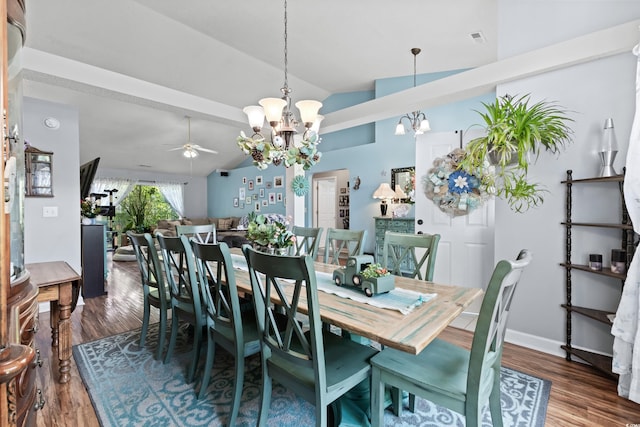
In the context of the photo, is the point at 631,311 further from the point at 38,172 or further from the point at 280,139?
the point at 38,172

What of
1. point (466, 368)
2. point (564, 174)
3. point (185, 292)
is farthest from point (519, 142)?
point (185, 292)

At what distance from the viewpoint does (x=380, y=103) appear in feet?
12.4

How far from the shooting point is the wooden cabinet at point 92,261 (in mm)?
4012

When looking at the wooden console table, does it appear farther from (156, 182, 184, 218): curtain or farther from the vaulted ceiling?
(156, 182, 184, 218): curtain

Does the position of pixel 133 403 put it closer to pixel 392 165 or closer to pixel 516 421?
pixel 516 421

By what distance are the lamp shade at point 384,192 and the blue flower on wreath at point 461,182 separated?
2.39 m

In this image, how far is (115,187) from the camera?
29.6 feet

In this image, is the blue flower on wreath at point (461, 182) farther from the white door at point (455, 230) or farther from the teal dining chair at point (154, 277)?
the teal dining chair at point (154, 277)

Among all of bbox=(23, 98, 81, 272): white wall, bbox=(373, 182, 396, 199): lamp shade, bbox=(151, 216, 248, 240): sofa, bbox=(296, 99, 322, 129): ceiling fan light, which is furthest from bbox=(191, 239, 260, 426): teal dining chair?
bbox=(151, 216, 248, 240): sofa

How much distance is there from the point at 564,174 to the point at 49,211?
5.27 meters

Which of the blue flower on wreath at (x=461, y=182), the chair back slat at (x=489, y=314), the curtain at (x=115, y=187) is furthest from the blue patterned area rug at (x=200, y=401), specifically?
the curtain at (x=115, y=187)

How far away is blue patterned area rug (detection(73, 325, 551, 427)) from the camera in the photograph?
1689 mm

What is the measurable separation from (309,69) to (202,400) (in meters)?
4.52

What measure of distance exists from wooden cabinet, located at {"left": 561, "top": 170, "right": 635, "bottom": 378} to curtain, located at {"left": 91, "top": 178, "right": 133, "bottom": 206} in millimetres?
10084
